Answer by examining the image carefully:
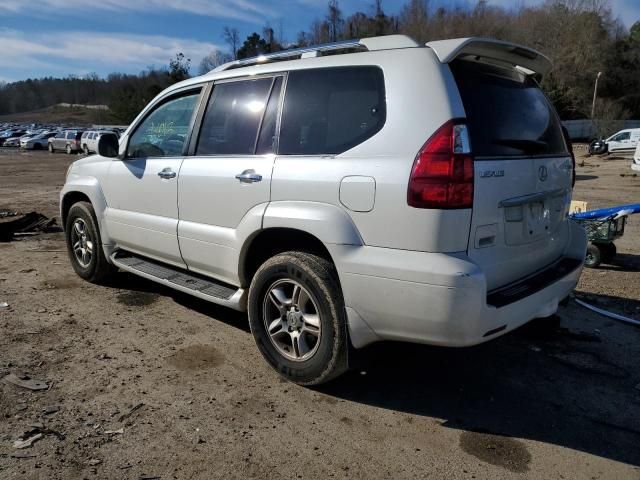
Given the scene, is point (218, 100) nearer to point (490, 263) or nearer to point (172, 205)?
point (172, 205)

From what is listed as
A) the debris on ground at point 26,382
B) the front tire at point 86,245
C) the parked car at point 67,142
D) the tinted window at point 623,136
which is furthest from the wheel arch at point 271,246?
the parked car at point 67,142

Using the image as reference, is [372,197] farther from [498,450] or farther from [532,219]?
[498,450]

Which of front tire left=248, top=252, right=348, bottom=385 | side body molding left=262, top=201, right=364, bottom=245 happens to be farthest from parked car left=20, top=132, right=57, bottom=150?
side body molding left=262, top=201, right=364, bottom=245

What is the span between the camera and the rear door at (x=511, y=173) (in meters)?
2.86

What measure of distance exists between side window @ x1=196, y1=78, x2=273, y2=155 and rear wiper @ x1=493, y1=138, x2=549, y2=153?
5.34ft

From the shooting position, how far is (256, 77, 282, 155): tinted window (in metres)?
3.59

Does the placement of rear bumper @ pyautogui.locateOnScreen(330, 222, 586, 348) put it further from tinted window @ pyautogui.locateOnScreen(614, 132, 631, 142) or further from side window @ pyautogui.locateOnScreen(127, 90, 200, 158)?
tinted window @ pyautogui.locateOnScreen(614, 132, 631, 142)

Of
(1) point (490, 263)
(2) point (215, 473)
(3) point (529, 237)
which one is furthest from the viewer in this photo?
(3) point (529, 237)

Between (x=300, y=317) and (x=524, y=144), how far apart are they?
172 centimetres

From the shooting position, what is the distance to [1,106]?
177500 millimetres

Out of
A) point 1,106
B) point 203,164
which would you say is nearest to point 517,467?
point 203,164

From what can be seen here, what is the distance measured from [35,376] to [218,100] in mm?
2359

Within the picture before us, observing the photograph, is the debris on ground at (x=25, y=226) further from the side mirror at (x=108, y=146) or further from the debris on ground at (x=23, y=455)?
the debris on ground at (x=23, y=455)

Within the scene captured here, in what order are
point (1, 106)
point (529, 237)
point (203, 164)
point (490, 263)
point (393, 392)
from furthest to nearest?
point (1, 106) → point (203, 164) → point (393, 392) → point (529, 237) → point (490, 263)
